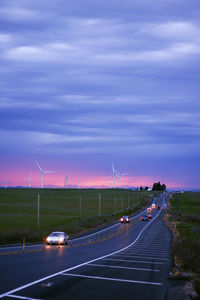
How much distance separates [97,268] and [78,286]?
5.71 metres

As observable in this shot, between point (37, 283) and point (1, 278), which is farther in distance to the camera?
point (1, 278)

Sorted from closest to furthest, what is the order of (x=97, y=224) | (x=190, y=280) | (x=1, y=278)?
(x=1, y=278) < (x=190, y=280) < (x=97, y=224)

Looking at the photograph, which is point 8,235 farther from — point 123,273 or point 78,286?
point 78,286

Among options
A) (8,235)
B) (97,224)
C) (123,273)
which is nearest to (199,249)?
(123,273)

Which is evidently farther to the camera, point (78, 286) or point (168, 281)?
point (168, 281)

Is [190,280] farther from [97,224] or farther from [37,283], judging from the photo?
[97,224]

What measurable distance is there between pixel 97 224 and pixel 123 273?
63.8m

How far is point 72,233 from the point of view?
63.3 m

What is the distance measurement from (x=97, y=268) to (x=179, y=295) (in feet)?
22.0

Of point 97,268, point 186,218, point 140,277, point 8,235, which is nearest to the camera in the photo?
point 140,277

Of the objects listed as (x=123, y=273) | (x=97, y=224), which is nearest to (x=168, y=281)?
(x=123, y=273)

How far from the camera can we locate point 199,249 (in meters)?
22.5

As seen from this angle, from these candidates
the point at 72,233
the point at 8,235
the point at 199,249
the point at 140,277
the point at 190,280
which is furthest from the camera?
the point at 72,233

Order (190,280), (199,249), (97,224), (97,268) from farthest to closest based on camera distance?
(97,224)
(199,249)
(97,268)
(190,280)
